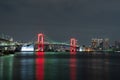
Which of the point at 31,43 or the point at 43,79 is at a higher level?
the point at 31,43

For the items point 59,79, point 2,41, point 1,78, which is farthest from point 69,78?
point 2,41

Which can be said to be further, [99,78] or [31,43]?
[31,43]

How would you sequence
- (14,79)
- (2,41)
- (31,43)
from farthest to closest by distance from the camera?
(31,43) < (2,41) < (14,79)

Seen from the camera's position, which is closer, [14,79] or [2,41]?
[14,79]

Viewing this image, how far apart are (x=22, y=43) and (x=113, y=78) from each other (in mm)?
97868

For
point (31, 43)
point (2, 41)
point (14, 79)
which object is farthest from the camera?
point (31, 43)

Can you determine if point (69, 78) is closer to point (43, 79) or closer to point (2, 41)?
point (43, 79)

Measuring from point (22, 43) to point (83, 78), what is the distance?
3838 inches

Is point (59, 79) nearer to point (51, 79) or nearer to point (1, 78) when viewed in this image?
point (51, 79)

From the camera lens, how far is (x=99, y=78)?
89.0ft

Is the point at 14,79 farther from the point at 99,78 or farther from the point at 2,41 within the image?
the point at 2,41

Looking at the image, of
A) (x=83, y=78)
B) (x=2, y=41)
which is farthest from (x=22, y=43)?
(x=83, y=78)

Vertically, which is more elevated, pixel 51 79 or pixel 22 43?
pixel 22 43

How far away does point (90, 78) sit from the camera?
27234 mm
